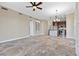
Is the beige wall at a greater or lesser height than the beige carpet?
greater

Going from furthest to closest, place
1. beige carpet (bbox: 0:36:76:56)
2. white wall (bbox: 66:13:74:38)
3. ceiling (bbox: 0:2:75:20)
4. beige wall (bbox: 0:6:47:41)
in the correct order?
white wall (bbox: 66:13:74:38) < beige wall (bbox: 0:6:47:41) < ceiling (bbox: 0:2:75:20) < beige carpet (bbox: 0:36:76:56)

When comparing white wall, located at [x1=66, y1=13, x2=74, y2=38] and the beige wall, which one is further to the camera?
white wall, located at [x1=66, y1=13, x2=74, y2=38]

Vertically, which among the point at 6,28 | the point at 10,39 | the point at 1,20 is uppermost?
the point at 1,20

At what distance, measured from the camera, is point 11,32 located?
33.8 ft

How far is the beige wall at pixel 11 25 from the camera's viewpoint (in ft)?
29.5

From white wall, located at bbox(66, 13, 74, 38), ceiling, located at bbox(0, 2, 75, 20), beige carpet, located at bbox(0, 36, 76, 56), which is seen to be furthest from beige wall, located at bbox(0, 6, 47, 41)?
white wall, located at bbox(66, 13, 74, 38)

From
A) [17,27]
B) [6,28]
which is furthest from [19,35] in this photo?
[6,28]

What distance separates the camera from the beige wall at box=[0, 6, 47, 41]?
29.5 ft

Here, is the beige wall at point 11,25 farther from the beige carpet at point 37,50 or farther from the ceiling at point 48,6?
the beige carpet at point 37,50

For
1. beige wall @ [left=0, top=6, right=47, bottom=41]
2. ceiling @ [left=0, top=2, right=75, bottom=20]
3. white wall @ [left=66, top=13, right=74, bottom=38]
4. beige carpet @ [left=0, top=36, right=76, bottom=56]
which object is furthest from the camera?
white wall @ [left=66, top=13, right=74, bottom=38]

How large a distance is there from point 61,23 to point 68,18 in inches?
554

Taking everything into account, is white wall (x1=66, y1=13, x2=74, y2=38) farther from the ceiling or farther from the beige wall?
the beige wall

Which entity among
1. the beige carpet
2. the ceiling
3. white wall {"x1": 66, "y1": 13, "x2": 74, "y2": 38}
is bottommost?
the beige carpet

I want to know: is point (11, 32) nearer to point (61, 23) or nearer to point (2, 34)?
point (2, 34)
